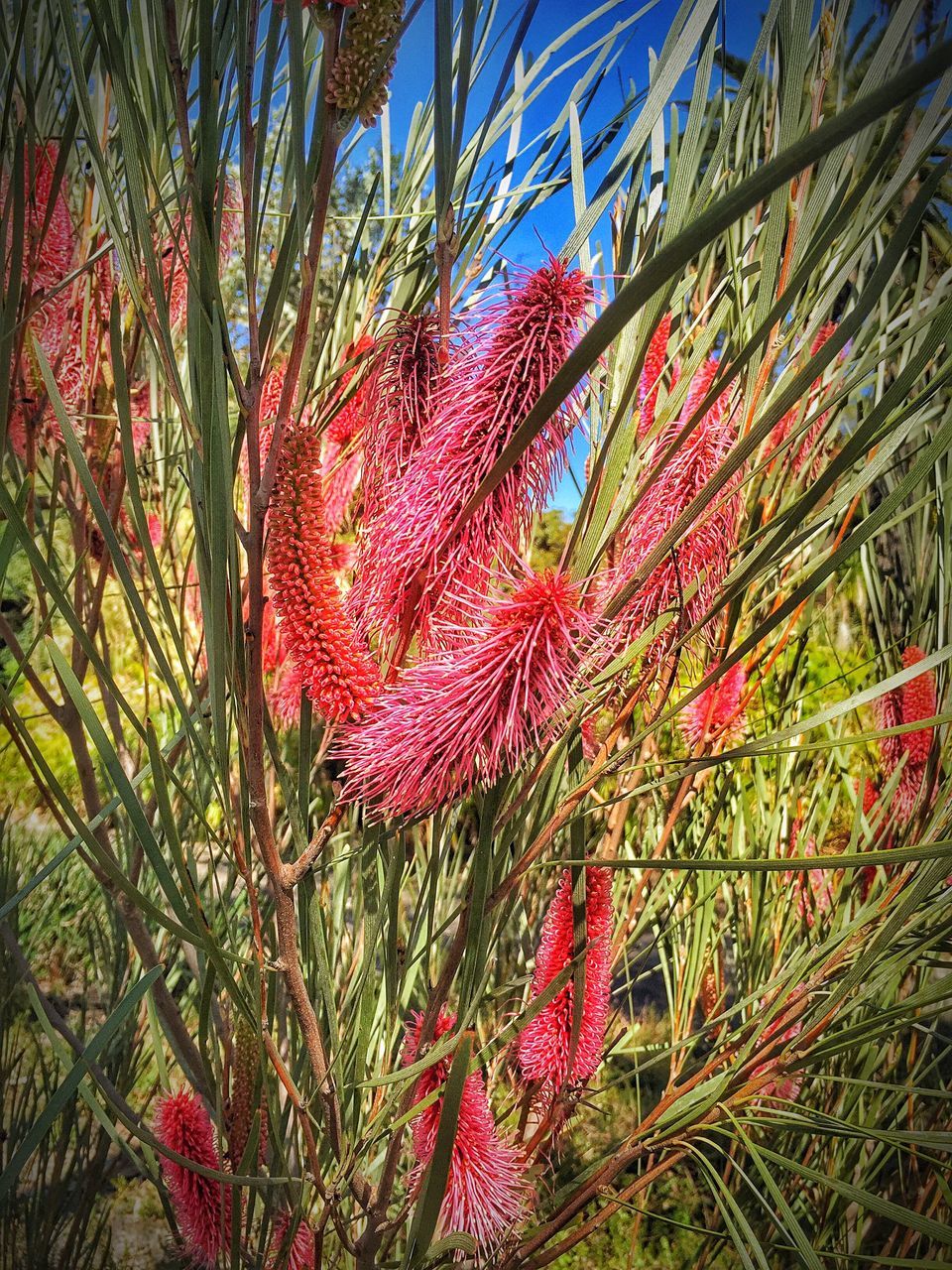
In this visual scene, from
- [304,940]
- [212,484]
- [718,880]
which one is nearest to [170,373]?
[212,484]

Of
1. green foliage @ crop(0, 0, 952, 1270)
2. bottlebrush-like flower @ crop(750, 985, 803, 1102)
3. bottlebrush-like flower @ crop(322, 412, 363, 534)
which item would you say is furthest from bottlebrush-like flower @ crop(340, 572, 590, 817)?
bottlebrush-like flower @ crop(322, 412, 363, 534)

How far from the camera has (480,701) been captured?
0.17m

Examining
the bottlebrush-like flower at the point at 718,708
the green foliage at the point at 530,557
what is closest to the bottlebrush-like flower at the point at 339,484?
the green foliage at the point at 530,557

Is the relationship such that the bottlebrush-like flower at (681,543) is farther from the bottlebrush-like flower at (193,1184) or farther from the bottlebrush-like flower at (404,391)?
the bottlebrush-like flower at (193,1184)

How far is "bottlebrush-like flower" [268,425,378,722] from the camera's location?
0.18 m

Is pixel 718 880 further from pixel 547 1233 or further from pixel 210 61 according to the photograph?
pixel 210 61

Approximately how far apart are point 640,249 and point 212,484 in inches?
4.8

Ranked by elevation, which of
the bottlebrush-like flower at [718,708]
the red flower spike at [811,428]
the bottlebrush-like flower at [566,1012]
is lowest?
the bottlebrush-like flower at [566,1012]

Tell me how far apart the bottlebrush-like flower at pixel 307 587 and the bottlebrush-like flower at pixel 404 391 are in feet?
0.06

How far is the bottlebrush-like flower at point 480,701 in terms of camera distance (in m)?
0.17

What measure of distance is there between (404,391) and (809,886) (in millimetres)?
294

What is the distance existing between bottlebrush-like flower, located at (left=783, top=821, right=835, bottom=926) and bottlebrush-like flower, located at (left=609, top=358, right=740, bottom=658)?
198 mm

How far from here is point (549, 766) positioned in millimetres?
208

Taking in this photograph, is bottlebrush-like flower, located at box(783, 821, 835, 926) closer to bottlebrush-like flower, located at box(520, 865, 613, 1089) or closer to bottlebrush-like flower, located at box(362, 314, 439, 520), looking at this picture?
bottlebrush-like flower, located at box(520, 865, 613, 1089)
